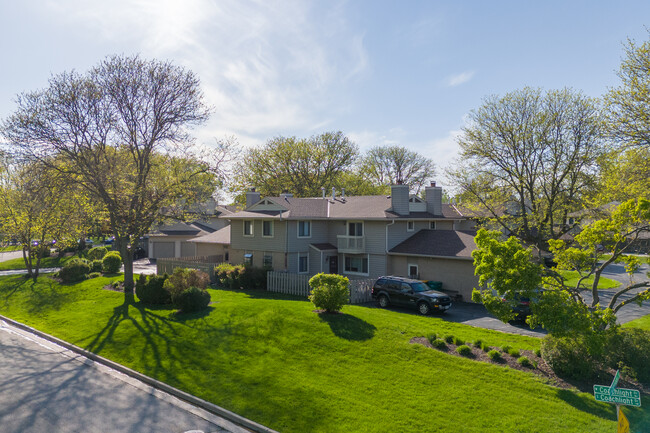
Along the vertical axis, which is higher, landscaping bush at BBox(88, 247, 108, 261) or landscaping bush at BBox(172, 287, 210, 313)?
landscaping bush at BBox(88, 247, 108, 261)

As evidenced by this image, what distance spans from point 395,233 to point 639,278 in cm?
2342

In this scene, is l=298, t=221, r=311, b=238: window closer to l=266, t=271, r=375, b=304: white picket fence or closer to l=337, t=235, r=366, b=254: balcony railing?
l=337, t=235, r=366, b=254: balcony railing

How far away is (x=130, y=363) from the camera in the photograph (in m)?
14.2

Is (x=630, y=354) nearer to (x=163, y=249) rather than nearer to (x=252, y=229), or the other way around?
(x=252, y=229)

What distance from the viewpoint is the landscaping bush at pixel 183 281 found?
21047 millimetres

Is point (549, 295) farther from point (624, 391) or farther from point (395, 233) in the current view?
point (395, 233)

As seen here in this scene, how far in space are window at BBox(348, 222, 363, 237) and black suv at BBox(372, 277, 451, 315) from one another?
25.6 ft

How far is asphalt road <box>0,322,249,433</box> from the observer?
9.73 metres

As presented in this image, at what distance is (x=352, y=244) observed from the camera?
31.0 m

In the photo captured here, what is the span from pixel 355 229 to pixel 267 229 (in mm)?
6997

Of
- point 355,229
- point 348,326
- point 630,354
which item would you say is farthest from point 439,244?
point 630,354

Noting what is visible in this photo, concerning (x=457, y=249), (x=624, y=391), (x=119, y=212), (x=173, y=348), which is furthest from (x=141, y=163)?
(x=624, y=391)

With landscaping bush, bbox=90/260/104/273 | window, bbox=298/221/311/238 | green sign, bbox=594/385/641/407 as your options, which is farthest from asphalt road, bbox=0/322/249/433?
landscaping bush, bbox=90/260/104/273

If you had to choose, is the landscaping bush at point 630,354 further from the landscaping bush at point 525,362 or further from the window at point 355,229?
the window at point 355,229
